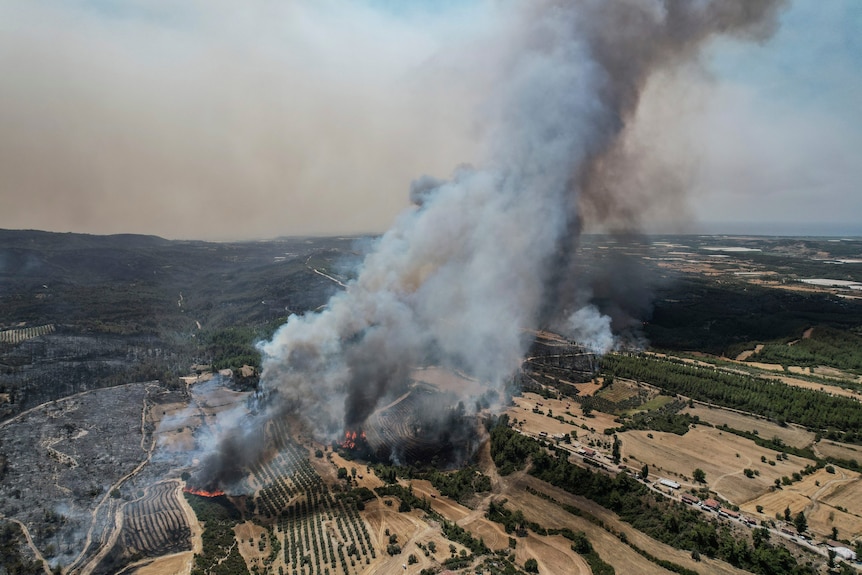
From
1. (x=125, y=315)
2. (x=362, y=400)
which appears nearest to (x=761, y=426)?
(x=362, y=400)

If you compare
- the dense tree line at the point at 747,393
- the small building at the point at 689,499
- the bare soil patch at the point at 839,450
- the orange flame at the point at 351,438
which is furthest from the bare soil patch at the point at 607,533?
the dense tree line at the point at 747,393

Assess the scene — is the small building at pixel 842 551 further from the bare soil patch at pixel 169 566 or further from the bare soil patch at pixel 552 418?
the bare soil patch at pixel 169 566

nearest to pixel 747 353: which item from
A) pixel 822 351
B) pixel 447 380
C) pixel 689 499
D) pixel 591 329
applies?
pixel 822 351

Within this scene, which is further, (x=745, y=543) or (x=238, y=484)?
(x=238, y=484)

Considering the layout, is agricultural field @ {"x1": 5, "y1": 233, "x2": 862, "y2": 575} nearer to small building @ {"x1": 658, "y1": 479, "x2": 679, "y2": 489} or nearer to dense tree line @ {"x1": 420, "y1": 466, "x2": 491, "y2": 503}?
dense tree line @ {"x1": 420, "y1": 466, "x2": 491, "y2": 503}

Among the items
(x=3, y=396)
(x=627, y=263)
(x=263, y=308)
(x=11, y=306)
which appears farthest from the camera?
(x=627, y=263)

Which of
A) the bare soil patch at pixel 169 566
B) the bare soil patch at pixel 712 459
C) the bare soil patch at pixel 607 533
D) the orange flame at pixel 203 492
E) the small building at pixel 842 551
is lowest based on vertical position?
the bare soil patch at pixel 607 533

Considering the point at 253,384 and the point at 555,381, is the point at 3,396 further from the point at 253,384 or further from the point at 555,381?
the point at 555,381
